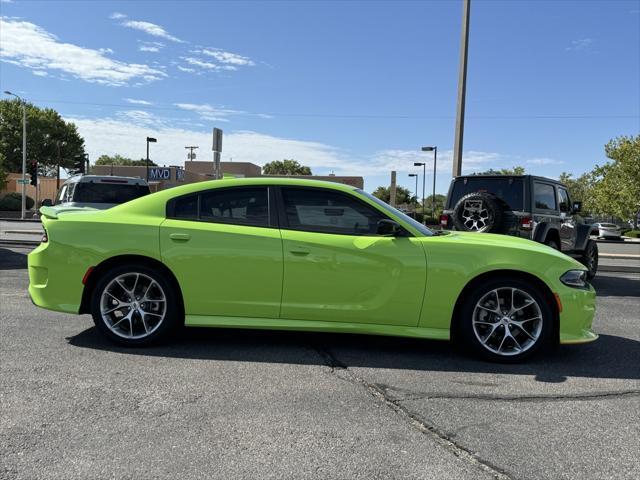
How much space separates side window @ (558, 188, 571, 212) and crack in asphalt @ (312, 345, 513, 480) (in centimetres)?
661

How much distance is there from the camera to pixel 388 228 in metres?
4.44

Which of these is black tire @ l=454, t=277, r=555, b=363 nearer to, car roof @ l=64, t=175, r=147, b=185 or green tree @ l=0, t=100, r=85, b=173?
car roof @ l=64, t=175, r=147, b=185

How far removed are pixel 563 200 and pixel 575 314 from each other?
584cm

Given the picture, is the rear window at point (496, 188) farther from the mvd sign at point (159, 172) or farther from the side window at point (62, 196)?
the mvd sign at point (159, 172)

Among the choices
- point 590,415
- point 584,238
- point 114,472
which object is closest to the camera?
point 114,472

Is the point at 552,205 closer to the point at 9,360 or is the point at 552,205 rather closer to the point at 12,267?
the point at 9,360

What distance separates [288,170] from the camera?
92.9 m

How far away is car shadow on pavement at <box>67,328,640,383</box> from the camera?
4.33m

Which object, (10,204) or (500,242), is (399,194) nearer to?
(10,204)

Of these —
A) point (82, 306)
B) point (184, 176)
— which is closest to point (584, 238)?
point (82, 306)

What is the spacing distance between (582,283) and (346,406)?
2.47 meters

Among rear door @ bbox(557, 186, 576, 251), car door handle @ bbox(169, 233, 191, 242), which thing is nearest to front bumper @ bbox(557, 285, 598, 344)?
car door handle @ bbox(169, 233, 191, 242)

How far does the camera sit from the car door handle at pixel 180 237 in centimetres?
455

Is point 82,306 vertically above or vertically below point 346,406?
above
